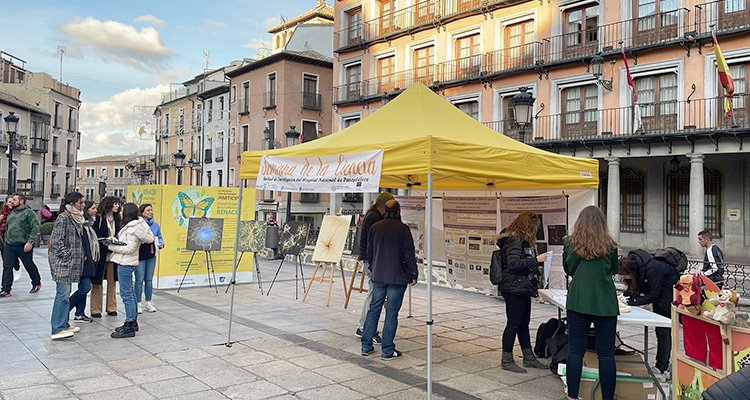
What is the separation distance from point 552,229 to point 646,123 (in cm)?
1549

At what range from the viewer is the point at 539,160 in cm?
625

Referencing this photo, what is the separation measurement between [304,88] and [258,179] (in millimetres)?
31628

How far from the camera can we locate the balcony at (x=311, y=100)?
122 feet

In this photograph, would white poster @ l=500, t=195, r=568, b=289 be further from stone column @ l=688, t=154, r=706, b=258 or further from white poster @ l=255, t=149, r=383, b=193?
stone column @ l=688, t=154, r=706, b=258

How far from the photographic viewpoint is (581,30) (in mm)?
22297

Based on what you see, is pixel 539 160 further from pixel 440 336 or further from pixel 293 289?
pixel 293 289

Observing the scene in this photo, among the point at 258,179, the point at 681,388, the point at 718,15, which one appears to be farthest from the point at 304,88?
the point at 681,388

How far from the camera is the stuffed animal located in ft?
13.6

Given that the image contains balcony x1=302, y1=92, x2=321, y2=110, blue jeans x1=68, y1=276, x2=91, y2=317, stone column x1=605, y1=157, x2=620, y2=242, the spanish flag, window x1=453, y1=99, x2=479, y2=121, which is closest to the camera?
blue jeans x1=68, y1=276, x2=91, y2=317

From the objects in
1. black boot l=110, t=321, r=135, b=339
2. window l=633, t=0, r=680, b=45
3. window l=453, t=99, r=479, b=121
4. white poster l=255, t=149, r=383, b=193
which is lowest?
black boot l=110, t=321, r=135, b=339

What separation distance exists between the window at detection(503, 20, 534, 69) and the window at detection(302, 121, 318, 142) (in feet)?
52.4

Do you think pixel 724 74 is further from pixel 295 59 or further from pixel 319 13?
pixel 319 13

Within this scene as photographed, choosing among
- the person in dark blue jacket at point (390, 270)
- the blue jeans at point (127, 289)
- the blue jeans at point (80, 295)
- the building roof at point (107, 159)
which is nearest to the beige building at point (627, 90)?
the person in dark blue jacket at point (390, 270)

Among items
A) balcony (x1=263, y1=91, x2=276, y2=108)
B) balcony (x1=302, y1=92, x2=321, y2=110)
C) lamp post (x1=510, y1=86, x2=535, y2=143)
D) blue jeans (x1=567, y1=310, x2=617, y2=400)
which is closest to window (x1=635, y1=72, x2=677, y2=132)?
lamp post (x1=510, y1=86, x2=535, y2=143)
